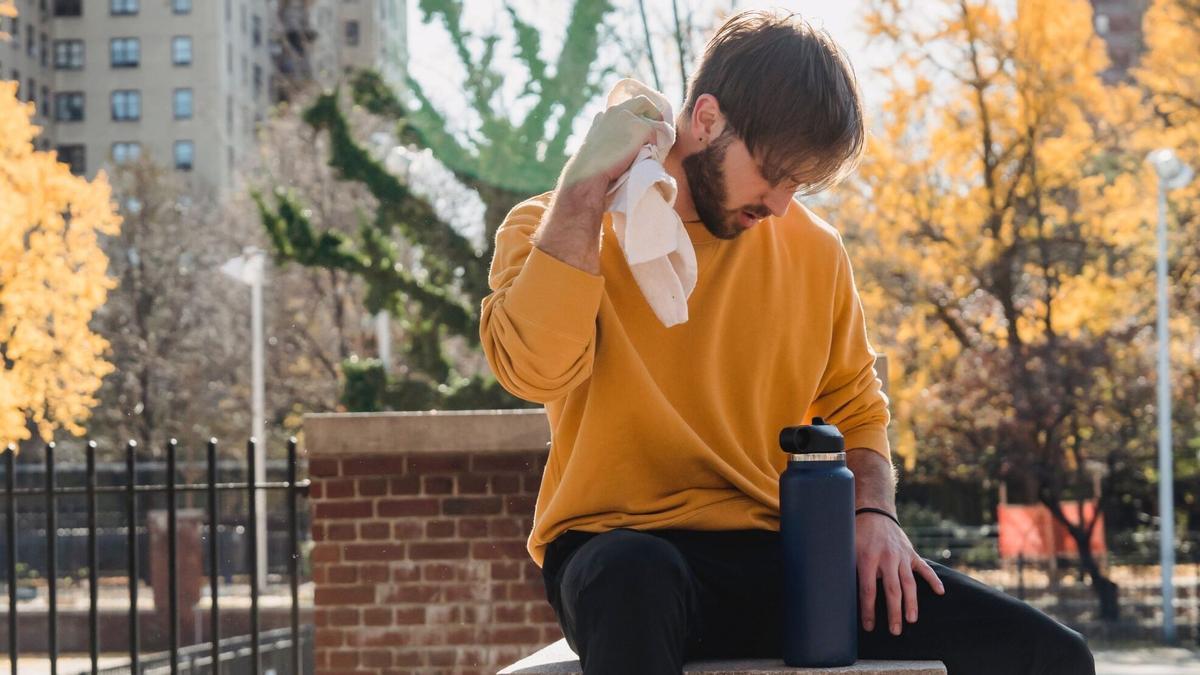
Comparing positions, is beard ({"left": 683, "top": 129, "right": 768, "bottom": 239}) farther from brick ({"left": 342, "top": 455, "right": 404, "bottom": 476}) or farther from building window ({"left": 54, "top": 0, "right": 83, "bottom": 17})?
building window ({"left": 54, "top": 0, "right": 83, "bottom": 17})

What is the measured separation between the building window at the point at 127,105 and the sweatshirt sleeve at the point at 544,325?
70653 mm

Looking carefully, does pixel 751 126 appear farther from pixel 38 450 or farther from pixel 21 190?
pixel 38 450

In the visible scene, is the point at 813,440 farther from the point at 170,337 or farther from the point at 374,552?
the point at 170,337

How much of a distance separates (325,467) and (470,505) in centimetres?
55

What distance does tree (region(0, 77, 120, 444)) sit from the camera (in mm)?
14969

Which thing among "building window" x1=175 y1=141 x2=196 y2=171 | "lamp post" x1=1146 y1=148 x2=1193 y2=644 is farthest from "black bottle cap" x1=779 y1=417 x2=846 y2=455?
"building window" x1=175 y1=141 x2=196 y2=171

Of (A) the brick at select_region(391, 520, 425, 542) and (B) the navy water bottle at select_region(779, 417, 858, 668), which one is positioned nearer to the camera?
(B) the navy water bottle at select_region(779, 417, 858, 668)

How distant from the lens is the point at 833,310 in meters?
2.58

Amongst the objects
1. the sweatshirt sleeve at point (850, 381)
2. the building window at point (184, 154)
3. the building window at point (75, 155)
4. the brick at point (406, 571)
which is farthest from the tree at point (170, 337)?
the building window at point (75, 155)

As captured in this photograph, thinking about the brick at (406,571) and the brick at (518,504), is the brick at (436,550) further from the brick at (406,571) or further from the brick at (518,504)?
the brick at (518,504)

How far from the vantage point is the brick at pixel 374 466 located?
5402mm

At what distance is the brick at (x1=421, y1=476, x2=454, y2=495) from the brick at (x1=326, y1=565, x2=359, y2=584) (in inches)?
15.7

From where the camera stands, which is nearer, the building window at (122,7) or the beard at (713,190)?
the beard at (713,190)

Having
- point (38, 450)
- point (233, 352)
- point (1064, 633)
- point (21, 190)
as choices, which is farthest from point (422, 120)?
point (1064, 633)
